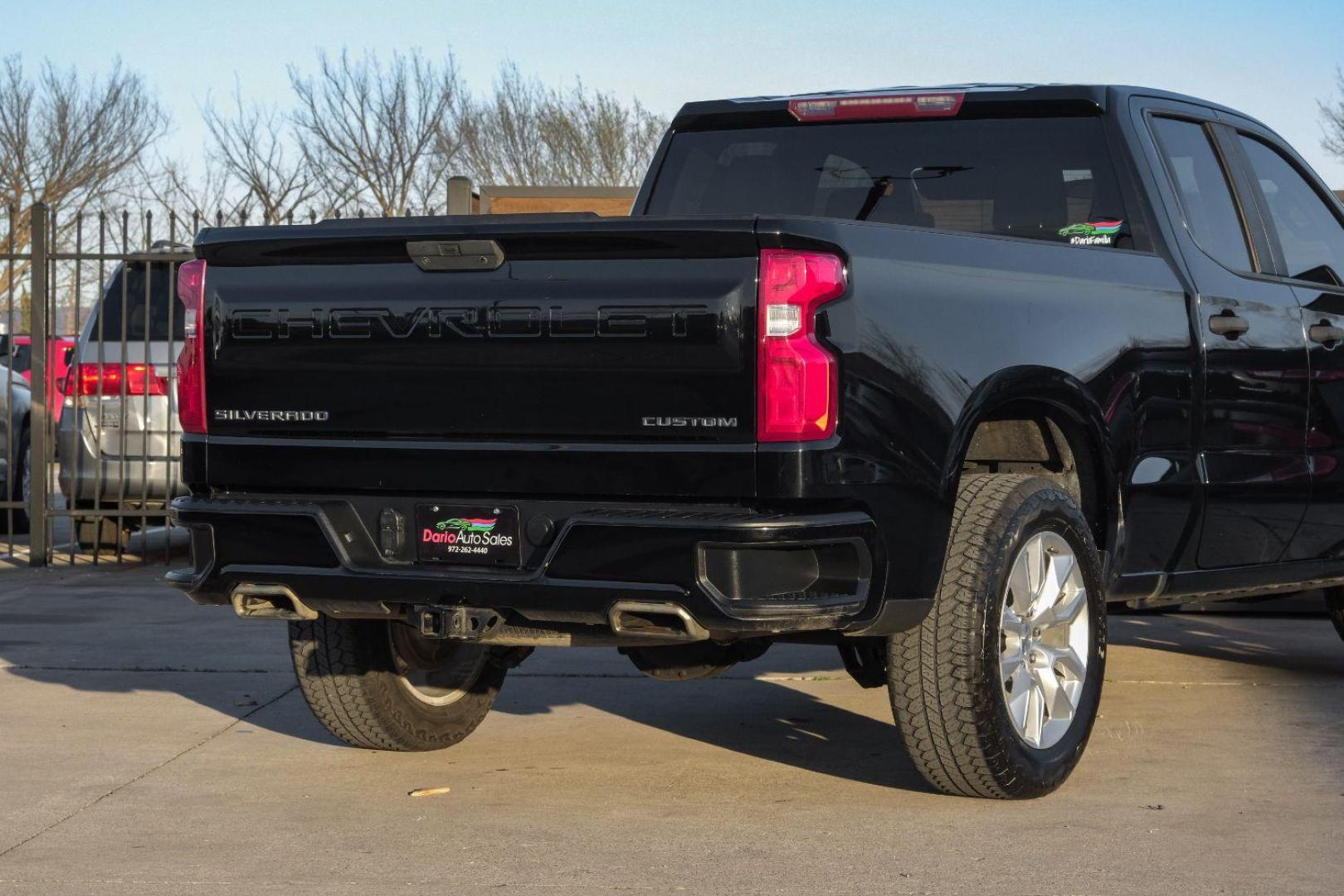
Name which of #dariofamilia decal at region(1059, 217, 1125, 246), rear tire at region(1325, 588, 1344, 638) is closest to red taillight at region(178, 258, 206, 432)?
#dariofamilia decal at region(1059, 217, 1125, 246)

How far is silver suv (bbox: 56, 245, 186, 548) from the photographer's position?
10.7 meters

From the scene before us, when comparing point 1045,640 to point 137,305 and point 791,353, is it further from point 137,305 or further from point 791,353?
point 137,305

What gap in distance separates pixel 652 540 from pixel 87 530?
333 inches

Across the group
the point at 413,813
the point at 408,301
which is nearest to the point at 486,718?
the point at 413,813

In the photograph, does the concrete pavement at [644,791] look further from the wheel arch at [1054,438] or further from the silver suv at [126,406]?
the silver suv at [126,406]

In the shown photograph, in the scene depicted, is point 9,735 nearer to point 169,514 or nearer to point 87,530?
point 169,514

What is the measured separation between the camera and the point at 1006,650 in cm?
500

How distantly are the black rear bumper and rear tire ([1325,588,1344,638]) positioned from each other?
3.56 meters

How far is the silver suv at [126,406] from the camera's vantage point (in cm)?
1071

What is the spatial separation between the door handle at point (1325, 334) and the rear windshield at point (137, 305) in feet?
22.2

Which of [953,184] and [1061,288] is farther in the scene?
[953,184]

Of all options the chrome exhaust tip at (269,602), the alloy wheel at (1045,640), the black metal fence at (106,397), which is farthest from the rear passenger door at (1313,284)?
the black metal fence at (106,397)

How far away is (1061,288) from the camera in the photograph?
514 cm

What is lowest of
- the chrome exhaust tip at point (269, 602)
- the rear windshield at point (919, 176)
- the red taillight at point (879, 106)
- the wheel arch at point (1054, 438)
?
the chrome exhaust tip at point (269, 602)
